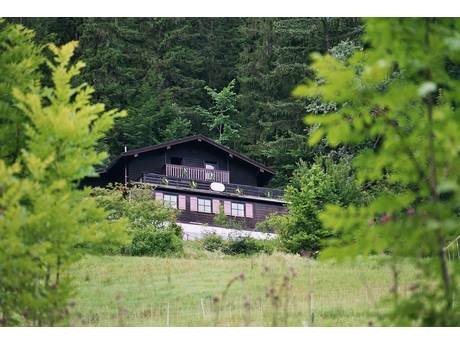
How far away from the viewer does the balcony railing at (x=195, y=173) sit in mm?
37844

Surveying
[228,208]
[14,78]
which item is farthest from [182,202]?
[14,78]

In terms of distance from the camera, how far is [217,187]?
37.3m

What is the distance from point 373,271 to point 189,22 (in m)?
35.6

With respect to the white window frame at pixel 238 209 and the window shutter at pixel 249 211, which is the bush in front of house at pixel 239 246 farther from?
the window shutter at pixel 249 211

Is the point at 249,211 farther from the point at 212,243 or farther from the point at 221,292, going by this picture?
the point at 221,292

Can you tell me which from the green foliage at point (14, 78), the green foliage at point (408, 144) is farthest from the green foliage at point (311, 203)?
the green foliage at point (408, 144)

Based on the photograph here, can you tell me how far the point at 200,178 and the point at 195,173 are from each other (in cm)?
37

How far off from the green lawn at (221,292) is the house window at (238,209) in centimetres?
1330

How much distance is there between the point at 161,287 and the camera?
18.7 m

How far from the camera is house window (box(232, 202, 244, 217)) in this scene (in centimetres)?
3759

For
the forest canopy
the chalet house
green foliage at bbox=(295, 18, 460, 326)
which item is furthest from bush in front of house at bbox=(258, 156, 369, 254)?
green foliage at bbox=(295, 18, 460, 326)

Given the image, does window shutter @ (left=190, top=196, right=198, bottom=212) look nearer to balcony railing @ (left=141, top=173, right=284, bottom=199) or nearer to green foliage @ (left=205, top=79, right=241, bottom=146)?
balcony railing @ (left=141, top=173, right=284, bottom=199)

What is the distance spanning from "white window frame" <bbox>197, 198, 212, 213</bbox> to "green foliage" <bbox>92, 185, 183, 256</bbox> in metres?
6.26
